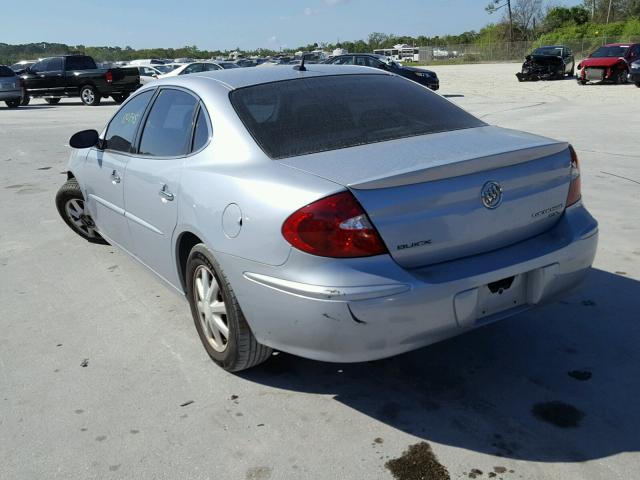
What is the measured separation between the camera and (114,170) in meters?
4.30

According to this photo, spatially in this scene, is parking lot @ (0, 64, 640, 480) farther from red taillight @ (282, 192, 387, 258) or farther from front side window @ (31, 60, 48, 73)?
front side window @ (31, 60, 48, 73)

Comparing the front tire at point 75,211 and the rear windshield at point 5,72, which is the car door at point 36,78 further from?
the front tire at point 75,211

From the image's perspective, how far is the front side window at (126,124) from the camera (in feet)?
13.9

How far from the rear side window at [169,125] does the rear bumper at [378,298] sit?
1021mm

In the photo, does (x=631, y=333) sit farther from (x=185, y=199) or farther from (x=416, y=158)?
(x=185, y=199)

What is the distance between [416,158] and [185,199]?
48.5 inches

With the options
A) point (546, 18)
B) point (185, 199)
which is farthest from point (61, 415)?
point (546, 18)

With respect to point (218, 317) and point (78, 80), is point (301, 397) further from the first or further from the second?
point (78, 80)

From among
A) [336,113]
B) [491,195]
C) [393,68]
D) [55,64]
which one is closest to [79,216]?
[336,113]

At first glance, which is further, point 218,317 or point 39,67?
point 39,67

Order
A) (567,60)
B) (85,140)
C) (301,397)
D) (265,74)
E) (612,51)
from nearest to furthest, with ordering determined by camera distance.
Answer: (301,397)
(265,74)
(85,140)
(612,51)
(567,60)

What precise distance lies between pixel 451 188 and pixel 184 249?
159 cm

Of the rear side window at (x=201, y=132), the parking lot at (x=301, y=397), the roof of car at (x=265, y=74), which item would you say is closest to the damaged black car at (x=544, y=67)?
the parking lot at (x=301, y=397)

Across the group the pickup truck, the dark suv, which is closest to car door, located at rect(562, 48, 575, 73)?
the dark suv
